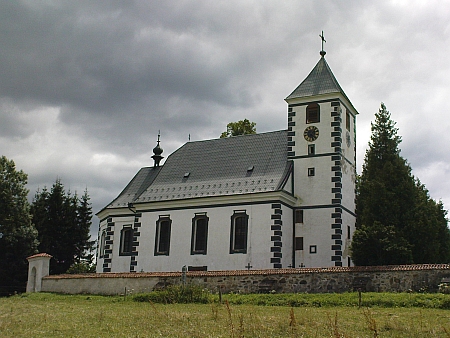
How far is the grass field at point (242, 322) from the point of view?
1414cm

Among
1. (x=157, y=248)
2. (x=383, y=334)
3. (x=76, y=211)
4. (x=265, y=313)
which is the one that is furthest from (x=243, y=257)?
(x=76, y=211)

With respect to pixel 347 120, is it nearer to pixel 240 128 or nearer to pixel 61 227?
pixel 240 128

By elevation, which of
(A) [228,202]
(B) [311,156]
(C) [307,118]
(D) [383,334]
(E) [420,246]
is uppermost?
(C) [307,118]

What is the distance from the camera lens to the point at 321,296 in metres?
22.3

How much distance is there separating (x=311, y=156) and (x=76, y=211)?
83.6ft

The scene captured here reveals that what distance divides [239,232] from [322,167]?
6.16 meters

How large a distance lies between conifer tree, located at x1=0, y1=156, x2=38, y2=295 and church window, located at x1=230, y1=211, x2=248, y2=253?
17550 millimetres

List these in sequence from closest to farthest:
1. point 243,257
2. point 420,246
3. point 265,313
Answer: point 265,313
point 420,246
point 243,257

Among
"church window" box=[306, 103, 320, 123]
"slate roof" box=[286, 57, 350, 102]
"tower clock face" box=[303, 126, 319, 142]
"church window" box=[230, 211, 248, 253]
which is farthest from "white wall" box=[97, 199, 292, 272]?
"slate roof" box=[286, 57, 350, 102]

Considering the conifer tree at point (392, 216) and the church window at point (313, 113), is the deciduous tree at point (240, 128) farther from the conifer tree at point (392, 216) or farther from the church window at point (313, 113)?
the conifer tree at point (392, 216)

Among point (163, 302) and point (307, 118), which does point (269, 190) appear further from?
point (163, 302)

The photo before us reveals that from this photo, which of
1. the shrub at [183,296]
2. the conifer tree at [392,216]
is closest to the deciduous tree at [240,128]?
the conifer tree at [392,216]

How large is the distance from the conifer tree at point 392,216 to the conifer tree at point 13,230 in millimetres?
24744

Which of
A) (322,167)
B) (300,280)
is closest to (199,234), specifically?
(322,167)
